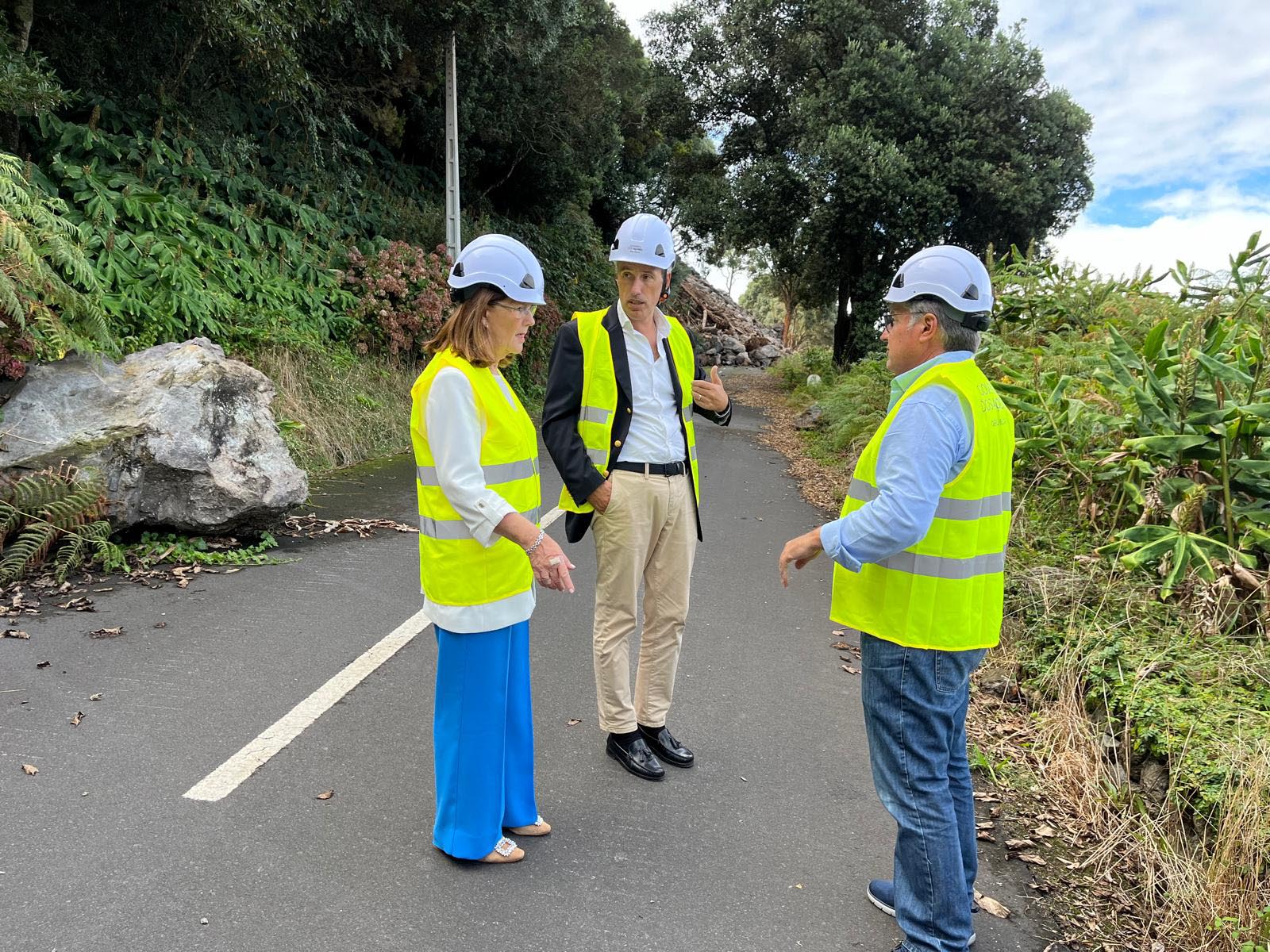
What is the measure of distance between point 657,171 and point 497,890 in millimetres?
28025

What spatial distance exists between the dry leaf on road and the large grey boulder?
5412 millimetres

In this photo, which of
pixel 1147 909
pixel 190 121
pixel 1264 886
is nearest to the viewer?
pixel 1264 886

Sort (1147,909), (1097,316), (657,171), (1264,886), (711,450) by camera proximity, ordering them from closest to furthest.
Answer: (1264,886)
(1147,909)
(1097,316)
(711,450)
(657,171)

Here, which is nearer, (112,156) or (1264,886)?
(1264,886)

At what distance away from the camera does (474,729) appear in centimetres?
306

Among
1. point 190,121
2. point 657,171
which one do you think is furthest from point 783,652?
point 657,171

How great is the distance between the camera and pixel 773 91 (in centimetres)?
2286

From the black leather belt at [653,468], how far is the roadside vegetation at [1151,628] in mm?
1994

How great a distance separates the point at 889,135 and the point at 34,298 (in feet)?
58.7

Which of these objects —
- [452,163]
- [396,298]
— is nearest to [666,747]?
[396,298]

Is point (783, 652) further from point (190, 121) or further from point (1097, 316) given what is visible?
point (190, 121)

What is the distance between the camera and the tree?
1967 cm

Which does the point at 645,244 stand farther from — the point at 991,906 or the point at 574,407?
the point at 991,906

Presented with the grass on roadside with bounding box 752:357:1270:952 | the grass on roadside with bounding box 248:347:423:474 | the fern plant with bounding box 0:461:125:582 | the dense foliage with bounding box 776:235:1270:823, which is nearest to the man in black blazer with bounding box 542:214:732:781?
the grass on roadside with bounding box 752:357:1270:952
